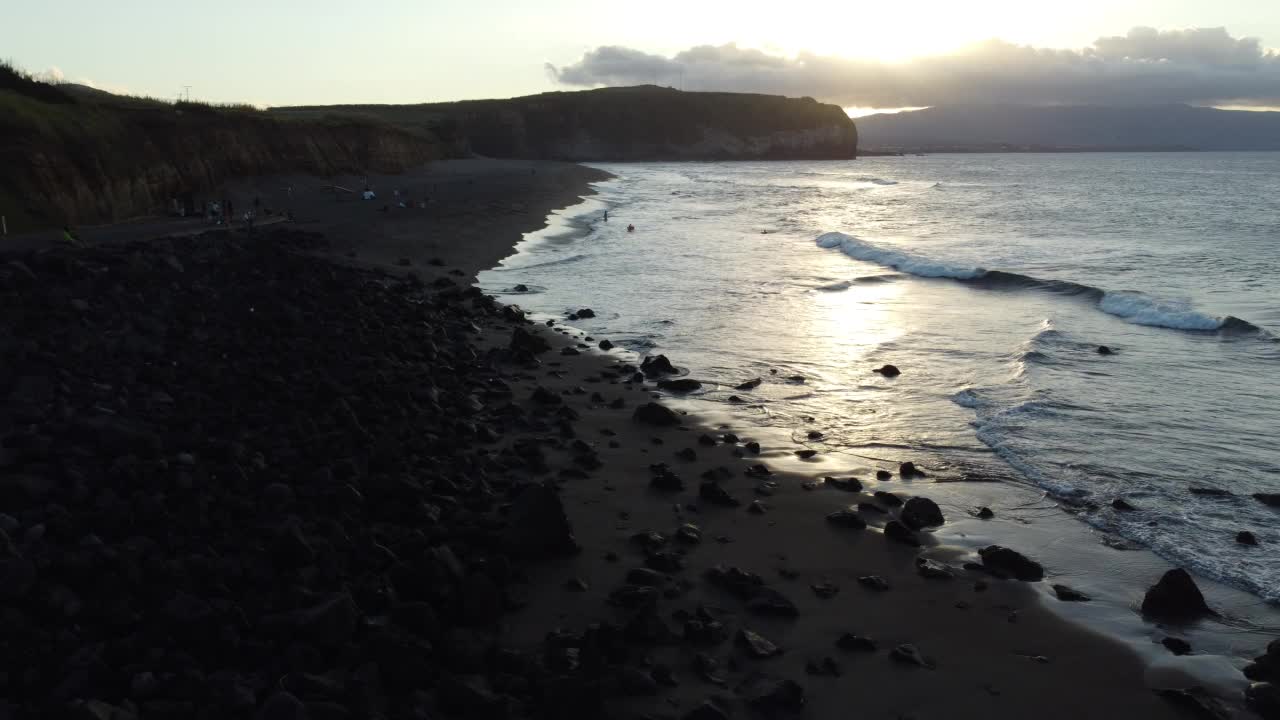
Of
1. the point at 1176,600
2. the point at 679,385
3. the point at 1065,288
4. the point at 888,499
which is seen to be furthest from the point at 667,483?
the point at 1065,288

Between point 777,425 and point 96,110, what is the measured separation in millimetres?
30668

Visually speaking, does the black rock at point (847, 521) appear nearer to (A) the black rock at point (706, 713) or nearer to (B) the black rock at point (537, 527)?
(B) the black rock at point (537, 527)

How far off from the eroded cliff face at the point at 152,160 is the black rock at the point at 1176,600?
27.4 meters

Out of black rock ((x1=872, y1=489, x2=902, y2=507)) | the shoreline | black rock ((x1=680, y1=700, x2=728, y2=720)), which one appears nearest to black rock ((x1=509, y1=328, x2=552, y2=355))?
the shoreline

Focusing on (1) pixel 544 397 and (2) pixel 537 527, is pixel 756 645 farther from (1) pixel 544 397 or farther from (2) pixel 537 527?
(1) pixel 544 397

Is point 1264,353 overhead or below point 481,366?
below

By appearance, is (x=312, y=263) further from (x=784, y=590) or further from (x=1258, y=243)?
(x=1258, y=243)

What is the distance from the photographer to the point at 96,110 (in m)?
31.1

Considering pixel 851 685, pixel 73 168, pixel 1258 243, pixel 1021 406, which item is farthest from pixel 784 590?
pixel 1258 243

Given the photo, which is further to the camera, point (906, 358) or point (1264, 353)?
point (1264, 353)

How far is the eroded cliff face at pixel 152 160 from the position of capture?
946 inches

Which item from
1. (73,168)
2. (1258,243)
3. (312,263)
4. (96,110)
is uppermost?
(96,110)

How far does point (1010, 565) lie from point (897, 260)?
26056 mm

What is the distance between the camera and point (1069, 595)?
7672 mm
